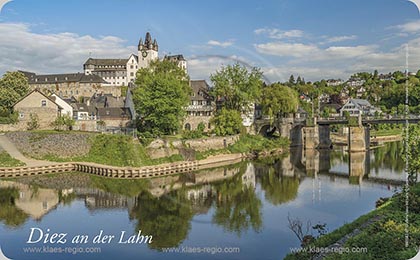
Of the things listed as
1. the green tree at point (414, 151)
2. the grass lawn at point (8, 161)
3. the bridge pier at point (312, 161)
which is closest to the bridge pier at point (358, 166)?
the bridge pier at point (312, 161)

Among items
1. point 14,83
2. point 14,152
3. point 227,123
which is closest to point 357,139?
point 227,123

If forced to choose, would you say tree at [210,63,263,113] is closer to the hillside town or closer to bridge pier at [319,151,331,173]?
the hillside town

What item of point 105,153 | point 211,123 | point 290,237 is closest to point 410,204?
point 290,237

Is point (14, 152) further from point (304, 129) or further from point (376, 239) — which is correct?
point (304, 129)

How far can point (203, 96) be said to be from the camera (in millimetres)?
46562

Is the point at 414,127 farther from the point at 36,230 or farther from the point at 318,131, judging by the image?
the point at 318,131

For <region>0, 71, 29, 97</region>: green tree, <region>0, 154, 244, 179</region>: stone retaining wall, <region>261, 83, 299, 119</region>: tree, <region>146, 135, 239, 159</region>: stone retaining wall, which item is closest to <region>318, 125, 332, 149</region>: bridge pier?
<region>261, 83, 299, 119</region>: tree

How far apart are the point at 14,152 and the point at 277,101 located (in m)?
26.1

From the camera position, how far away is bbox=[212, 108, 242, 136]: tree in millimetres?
38906

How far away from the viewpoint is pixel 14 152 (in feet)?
104

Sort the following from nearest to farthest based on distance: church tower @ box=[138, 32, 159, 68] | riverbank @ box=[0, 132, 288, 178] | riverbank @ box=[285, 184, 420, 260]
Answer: riverbank @ box=[285, 184, 420, 260] < riverbank @ box=[0, 132, 288, 178] < church tower @ box=[138, 32, 159, 68]

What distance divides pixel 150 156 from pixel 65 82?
1689 inches

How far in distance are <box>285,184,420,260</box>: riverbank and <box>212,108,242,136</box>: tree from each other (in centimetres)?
2443

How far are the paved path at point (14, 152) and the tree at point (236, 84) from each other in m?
19.3
